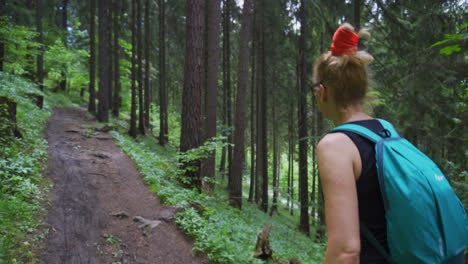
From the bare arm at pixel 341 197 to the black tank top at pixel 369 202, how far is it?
0.04m

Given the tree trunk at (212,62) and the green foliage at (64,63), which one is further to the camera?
the green foliage at (64,63)

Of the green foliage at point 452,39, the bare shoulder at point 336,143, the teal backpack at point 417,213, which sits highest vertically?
the green foliage at point 452,39

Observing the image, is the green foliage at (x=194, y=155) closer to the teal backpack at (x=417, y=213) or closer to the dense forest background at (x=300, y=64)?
the dense forest background at (x=300, y=64)

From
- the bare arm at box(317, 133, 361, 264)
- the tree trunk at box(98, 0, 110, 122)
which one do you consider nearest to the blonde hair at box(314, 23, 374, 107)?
the bare arm at box(317, 133, 361, 264)

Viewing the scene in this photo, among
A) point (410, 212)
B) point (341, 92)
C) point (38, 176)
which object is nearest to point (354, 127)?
point (341, 92)

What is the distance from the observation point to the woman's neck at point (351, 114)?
4.54 feet

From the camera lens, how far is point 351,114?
1.40 meters

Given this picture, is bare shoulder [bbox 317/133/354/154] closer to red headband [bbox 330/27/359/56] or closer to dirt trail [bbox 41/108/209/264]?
red headband [bbox 330/27/359/56]

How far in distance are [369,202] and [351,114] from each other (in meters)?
0.45

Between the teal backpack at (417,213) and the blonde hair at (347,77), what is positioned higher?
the blonde hair at (347,77)

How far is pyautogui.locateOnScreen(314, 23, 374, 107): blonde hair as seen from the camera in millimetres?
1360

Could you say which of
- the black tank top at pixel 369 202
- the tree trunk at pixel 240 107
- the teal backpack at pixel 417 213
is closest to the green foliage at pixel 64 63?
the tree trunk at pixel 240 107

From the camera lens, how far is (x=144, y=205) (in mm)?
6352

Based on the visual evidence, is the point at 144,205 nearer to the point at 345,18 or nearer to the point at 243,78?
the point at 243,78
